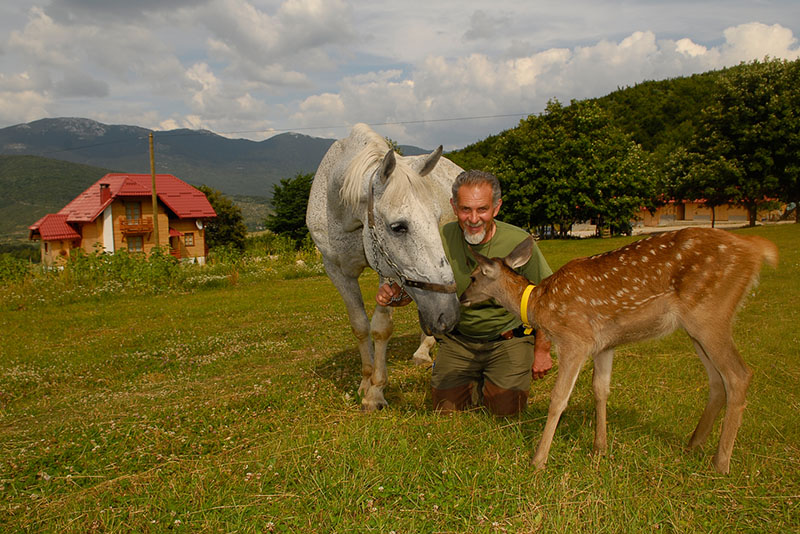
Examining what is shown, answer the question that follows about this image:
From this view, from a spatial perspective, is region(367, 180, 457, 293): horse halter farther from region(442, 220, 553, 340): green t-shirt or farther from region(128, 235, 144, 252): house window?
region(128, 235, 144, 252): house window

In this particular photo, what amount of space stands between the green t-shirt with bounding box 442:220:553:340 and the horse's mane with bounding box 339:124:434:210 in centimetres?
85

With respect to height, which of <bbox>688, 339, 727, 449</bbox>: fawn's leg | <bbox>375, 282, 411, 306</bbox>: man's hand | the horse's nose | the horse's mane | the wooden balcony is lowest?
<bbox>688, 339, 727, 449</bbox>: fawn's leg

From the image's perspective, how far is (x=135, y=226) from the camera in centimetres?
5153

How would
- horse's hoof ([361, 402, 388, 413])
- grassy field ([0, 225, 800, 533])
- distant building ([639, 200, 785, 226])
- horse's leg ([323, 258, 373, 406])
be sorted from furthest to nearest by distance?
1. distant building ([639, 200, 785, 226])
2. horse's leg ([323, 258, 373, 406])
3. horse's hoof ([361, 402, 388, 413])
4. grassy field ([0, 225, 800, 533])

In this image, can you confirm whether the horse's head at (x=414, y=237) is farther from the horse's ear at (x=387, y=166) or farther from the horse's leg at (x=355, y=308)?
the horse's leg at (x=355, y=308)

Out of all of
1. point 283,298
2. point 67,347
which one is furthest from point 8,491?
point 283,298

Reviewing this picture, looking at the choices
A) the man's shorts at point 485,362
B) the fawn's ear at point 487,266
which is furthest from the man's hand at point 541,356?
the fawn's ear at point 487,266

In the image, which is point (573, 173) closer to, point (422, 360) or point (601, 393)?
point (422, 360)

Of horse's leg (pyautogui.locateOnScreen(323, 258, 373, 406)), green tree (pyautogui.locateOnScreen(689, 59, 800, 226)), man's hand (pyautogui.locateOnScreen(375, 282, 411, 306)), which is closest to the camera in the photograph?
man's hand (pyautogui.locateOnScreen(375, 282, 411, 306))

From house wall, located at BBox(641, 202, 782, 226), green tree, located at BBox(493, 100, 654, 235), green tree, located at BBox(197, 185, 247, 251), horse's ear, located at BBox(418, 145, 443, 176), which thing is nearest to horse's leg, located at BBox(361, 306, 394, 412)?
horse's ear, located at BBox(418, 145, 443, 176)

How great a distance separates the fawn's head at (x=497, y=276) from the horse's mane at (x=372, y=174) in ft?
2.61

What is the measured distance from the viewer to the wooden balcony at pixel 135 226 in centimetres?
5125

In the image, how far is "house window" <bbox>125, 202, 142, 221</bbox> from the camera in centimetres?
5200

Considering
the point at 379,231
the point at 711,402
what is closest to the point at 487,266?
the point at 379,231
